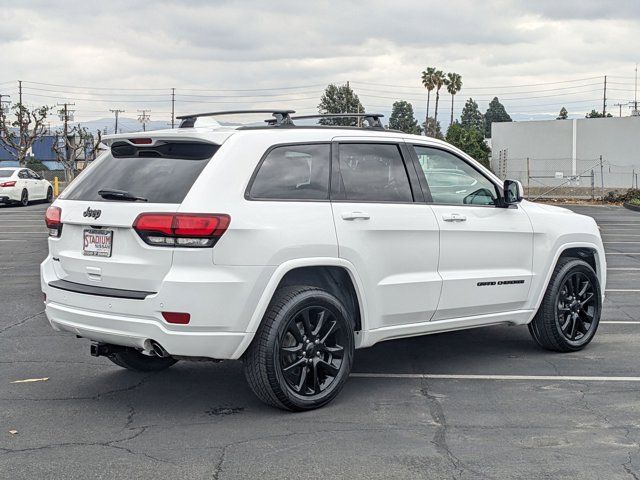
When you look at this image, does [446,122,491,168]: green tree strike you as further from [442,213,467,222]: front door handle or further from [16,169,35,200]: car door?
[442,213,467,222]: front door handle

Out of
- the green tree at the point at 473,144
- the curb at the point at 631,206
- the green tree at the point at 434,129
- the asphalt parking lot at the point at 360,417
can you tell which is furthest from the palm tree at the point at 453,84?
the asphalt parking lot at the point at 360,417

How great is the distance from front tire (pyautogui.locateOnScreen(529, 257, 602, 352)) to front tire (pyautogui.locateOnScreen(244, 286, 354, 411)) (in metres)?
2.23

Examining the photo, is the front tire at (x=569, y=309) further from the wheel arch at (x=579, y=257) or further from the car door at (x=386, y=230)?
the car door at (x=386, y=230)

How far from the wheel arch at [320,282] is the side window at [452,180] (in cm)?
108

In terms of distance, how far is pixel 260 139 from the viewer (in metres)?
6.00

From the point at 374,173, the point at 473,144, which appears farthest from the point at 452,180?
the point at 473,144

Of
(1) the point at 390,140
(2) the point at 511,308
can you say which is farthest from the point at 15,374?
(2) the point at 511,308

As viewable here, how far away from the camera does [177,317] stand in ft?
17.9

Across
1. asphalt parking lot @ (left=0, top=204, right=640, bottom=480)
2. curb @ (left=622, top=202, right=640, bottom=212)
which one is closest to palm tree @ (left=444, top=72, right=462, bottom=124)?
curb @ (left=622, top=202, right=640, bottom=212)

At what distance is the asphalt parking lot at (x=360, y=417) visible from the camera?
489 cm

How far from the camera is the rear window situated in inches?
225

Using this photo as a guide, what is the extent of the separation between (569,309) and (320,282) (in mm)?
2715

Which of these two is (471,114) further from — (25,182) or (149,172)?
(149,172)

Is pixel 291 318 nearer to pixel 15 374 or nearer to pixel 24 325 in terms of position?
pixel 15 374
